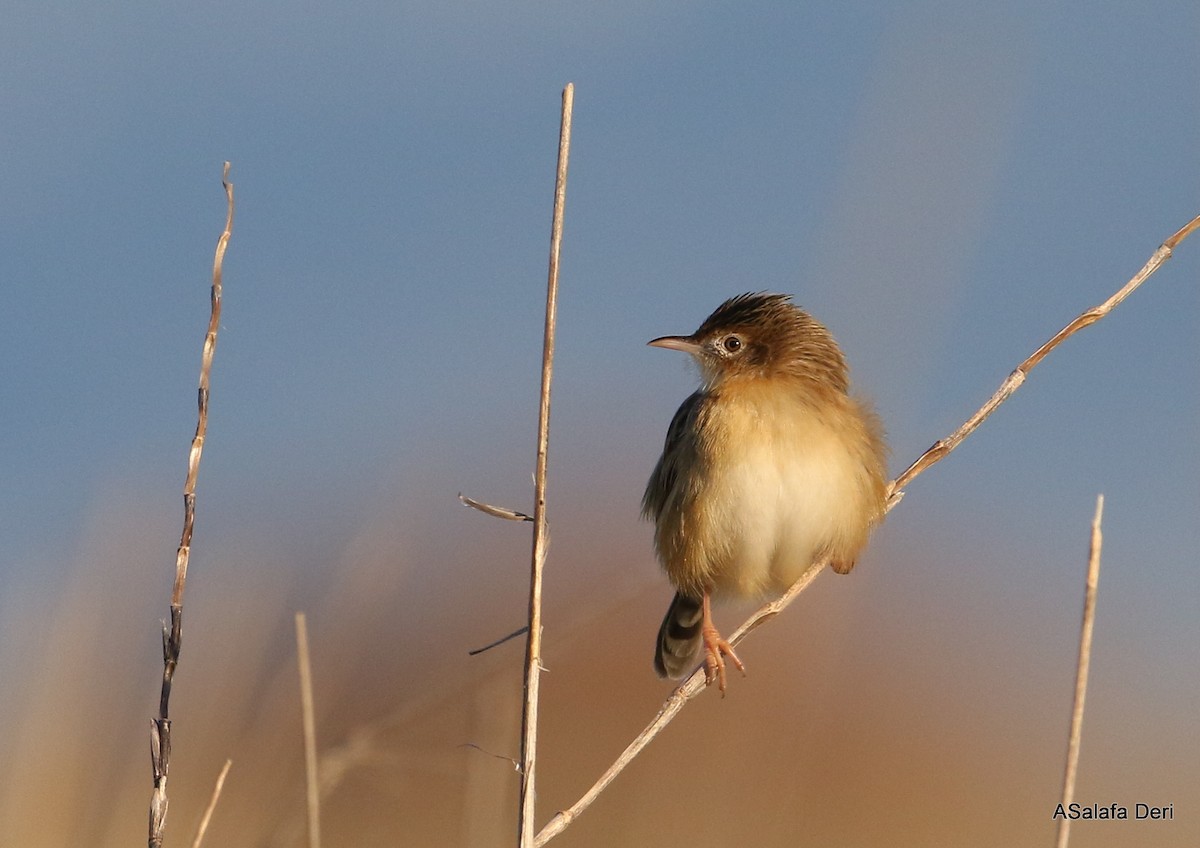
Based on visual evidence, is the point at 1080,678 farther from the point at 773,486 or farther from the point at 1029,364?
the point at 773,486

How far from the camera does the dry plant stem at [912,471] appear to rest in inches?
98.7

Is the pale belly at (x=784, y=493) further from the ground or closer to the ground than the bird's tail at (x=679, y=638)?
further from the ground

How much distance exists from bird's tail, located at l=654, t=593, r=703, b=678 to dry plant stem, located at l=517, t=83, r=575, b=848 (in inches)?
109

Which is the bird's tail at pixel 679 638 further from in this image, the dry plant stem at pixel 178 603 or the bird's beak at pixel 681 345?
the dry plant stem at pixel 178 603

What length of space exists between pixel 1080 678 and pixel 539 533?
122 centimetres

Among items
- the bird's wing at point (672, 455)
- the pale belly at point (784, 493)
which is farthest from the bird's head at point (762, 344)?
the pale belly at point (784, 493)

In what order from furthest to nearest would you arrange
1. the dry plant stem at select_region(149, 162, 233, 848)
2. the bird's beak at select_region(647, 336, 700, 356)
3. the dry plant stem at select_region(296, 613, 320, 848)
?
1. the bird's beak at select_region(647, 336, 700, 356)
2. the dry plant stem at select_region(296, 613, 320, 848)
3. the dry plant stem at select_region(149, 162, 233, 848)

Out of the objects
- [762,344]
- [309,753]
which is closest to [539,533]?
[309,753]

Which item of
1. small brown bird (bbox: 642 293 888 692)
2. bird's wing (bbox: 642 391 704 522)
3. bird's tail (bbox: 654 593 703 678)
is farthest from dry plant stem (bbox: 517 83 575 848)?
bird's tail (bbox: 654 593 703 678)

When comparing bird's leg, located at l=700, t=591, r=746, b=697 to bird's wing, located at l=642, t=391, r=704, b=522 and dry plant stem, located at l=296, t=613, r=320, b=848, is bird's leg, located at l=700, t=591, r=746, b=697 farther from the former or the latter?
dry plant stem, located at l=296, t=613, r=320, b=848

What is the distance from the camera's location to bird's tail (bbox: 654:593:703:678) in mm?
5168

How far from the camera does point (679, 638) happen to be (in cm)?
524

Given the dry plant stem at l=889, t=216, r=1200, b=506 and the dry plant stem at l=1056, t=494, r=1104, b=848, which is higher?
the dry plant stem at l=889, t=216, r=1200, b=506

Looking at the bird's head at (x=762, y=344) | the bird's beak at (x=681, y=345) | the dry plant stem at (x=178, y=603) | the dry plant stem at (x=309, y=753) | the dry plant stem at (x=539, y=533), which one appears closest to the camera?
the dry plant stem at (x=178, y=603)
